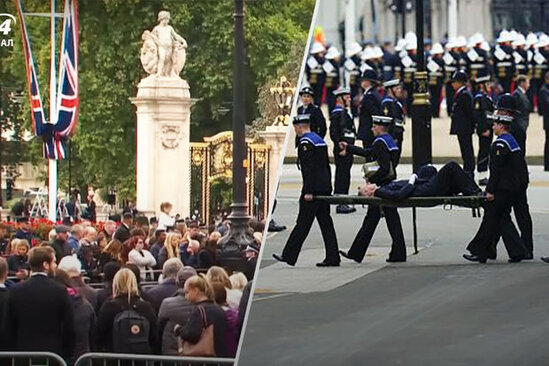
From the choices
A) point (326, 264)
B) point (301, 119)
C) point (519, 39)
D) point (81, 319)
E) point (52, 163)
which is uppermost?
point (519, 39)

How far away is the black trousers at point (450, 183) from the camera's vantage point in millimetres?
4160

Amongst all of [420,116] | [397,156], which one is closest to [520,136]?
[397,156]

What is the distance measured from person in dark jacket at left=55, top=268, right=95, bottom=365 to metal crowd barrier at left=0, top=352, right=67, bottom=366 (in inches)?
2.2

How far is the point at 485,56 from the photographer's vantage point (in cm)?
991

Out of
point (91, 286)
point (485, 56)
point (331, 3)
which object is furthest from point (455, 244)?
point (485, 56)

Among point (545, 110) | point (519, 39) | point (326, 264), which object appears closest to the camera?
point (326, 264)

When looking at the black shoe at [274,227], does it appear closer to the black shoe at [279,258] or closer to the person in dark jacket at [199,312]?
the black shoe at [279,258]

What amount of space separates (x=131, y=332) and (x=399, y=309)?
901 millimetres

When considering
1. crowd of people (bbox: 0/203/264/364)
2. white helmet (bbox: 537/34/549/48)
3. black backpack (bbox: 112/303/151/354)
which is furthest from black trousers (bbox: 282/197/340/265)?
white helmet (bbox: 537/34/549/48)

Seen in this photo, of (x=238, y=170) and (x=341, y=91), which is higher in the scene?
(x=341, y=91)

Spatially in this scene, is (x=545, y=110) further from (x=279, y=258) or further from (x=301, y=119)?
(x=279, y=258)

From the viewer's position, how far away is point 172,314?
4.36 meters

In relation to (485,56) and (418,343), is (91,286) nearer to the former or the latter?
(418,343)

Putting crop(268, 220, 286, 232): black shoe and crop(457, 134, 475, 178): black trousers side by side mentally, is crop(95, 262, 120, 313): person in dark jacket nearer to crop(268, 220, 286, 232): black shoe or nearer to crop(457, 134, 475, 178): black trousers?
crop(268, 220, 286, 232): black shoe
